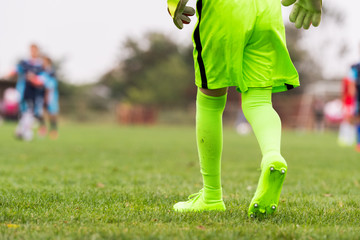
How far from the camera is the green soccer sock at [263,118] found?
2.12 meters

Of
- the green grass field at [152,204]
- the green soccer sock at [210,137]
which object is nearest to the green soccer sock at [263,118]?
the green soccer sock at [210,137]

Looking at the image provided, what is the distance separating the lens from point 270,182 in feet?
6.53

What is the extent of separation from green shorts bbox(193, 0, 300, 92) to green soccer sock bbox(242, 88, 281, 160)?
0.16 ft

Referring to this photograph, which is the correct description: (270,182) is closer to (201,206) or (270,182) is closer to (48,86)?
(201,206)

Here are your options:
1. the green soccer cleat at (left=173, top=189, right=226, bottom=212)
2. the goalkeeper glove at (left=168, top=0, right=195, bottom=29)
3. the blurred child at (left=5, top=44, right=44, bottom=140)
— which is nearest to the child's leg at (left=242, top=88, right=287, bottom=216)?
the green soccer cleat at (left=173, top=189, right=226, bottom=212)

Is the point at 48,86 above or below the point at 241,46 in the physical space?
below

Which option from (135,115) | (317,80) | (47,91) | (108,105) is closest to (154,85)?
(135,115)

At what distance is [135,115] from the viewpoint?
32156mm

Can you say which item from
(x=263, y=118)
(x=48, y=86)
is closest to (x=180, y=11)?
(x=263, y=118)

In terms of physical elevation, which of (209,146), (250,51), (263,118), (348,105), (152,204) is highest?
(250,51)

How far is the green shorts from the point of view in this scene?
7.09ft

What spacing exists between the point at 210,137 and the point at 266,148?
39cm

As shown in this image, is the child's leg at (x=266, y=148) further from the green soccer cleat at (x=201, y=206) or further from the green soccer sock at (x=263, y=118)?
the green soccer cleat at (x=201, y=206)

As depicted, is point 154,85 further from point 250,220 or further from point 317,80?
point 250,220
